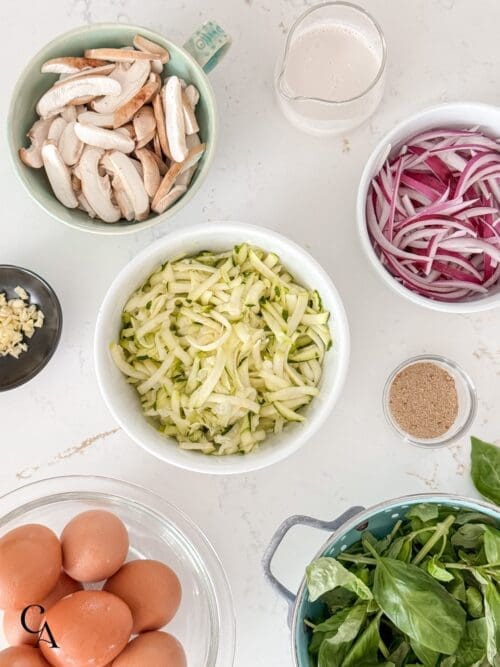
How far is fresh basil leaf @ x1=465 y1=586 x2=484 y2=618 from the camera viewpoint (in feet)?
3.98

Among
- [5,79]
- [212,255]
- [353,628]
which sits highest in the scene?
[5,79]

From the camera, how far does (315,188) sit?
1363mm

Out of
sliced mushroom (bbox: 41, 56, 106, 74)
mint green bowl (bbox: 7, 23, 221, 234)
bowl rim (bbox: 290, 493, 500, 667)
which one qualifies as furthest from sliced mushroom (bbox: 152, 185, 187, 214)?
bowl rim (bbox: 290, 493, 500, 667)

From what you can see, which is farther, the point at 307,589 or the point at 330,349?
the point at 330,349

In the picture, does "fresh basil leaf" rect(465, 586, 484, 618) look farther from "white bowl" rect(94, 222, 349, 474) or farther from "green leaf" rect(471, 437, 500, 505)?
"white bowl" rect(94, 222, 349, 474)

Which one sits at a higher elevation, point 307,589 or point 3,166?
point 3,166

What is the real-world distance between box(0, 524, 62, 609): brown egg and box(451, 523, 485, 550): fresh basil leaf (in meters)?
0.57

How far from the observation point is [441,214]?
1301mm

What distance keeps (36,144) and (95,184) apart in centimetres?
10

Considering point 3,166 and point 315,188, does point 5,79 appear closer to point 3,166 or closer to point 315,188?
point 3,166

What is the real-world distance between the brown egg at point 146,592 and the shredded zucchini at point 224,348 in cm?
19

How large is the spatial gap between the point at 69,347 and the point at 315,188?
1.52ft

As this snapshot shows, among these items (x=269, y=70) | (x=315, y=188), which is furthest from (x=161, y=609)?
(x=269, y=70)

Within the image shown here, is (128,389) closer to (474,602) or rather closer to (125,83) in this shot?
(125,83)
